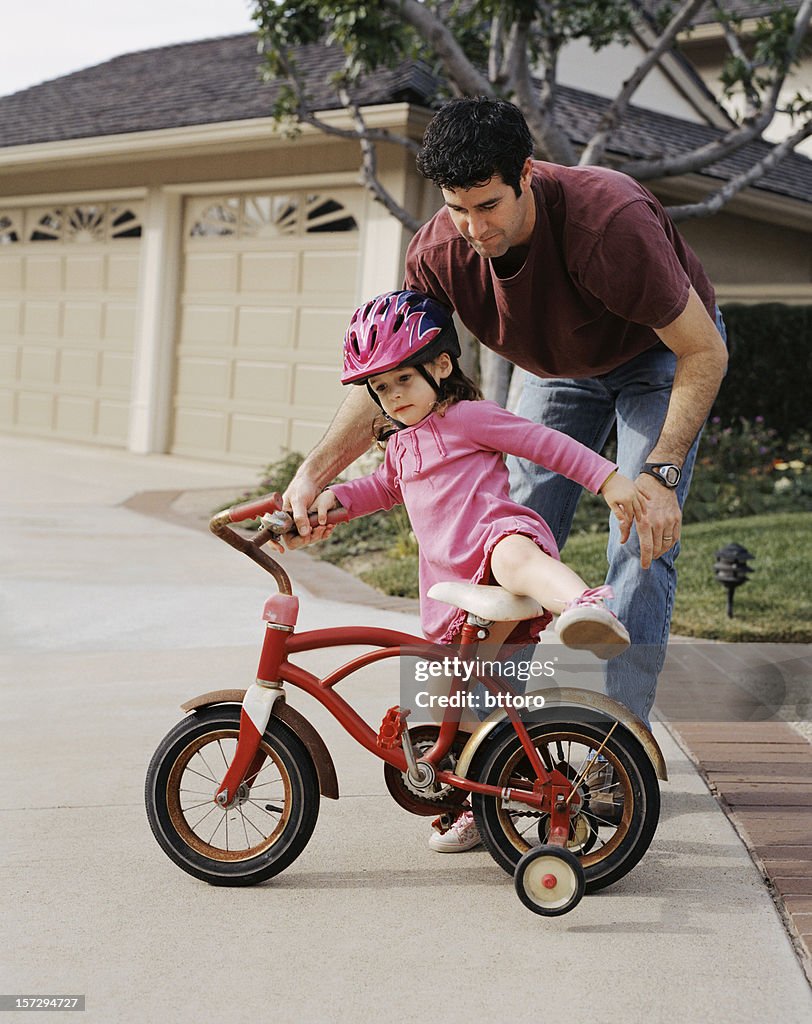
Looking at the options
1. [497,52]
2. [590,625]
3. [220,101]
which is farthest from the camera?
[220,101]

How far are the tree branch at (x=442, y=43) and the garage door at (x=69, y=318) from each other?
19.5 feet

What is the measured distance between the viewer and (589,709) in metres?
2.71

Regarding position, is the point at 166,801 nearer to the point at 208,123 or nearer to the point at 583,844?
the point at 583,844

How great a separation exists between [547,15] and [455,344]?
7.13 metres

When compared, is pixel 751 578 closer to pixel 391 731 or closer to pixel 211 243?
pixel 391 731

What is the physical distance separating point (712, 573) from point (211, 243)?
7.80 m

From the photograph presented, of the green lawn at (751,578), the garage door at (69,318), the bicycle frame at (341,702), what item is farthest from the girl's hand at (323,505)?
the garage door at (69,318)

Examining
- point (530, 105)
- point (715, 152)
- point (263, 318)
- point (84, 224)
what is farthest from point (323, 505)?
point (84, 224)

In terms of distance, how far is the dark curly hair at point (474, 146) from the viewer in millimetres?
2627

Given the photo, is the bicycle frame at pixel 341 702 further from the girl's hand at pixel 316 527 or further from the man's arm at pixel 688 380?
the man's arm at pixel 688 380

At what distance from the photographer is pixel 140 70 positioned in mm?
15930

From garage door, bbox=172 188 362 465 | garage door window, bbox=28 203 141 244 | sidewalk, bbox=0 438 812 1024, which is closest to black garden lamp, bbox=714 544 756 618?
sidewalk, bbox=0 438 812 1024

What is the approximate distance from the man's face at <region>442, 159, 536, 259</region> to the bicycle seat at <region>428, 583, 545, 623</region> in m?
0.80

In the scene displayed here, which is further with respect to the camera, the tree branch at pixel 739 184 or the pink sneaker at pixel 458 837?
the tree branch at pixel 739 184
